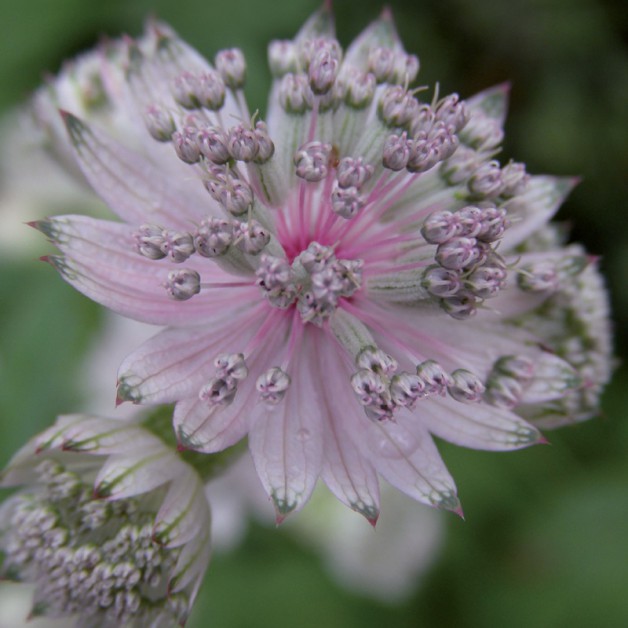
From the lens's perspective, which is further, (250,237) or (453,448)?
(453,448)

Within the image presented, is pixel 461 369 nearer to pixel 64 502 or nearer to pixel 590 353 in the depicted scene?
pixel 590 353

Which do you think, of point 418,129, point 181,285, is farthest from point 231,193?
point 418,129

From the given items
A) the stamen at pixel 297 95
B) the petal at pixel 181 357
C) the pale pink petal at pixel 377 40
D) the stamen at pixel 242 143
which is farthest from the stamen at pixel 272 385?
the pale pink petal at pixel 377 40

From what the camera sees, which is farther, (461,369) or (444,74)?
(444,74)

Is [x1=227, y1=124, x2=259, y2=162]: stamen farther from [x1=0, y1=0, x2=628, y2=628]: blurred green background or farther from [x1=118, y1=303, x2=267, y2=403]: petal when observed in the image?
[x1=0, y1=0, x2=628, y2=628]: blurred green background

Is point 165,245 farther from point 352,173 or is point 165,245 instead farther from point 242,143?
point 352,173

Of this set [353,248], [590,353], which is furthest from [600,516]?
[353,248]
